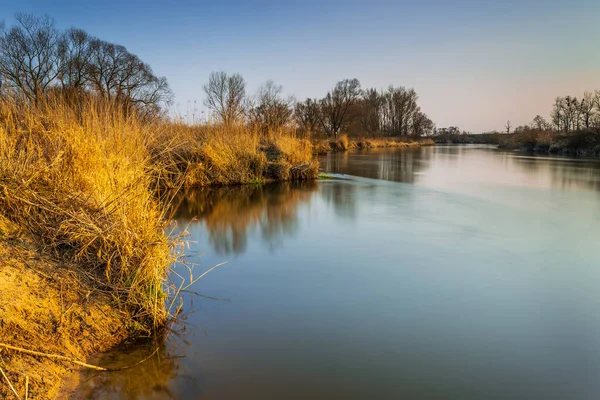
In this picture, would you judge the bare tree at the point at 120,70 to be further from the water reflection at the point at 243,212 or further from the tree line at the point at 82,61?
the water reflection at the point at 243,212

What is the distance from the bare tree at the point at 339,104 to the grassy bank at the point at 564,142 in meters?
17.8

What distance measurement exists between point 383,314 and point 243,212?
4644 millimetres

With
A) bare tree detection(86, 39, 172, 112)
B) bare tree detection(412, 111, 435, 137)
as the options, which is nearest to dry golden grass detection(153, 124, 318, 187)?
bare tree detection(86, 39, 172, 112)

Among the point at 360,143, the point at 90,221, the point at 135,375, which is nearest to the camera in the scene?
the point at 135,375

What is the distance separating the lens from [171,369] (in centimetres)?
228

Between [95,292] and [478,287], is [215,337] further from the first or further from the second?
[478,287]

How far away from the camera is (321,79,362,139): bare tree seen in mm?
42750

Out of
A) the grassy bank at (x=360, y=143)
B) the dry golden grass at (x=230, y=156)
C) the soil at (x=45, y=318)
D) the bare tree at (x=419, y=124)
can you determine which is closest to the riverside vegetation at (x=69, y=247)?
the soil at (x=45, y=318)

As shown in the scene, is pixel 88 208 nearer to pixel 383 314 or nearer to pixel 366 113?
pixel 383 314

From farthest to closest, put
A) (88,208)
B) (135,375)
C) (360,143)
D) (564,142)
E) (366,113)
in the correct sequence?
(366,113) < (360,143) < (564,142) < (88,208) < (135,375)

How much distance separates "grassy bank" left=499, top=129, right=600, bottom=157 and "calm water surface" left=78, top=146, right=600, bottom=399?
2371 centimetres

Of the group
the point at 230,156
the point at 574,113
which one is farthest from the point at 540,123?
the point at 230,156

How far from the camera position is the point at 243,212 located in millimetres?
7285

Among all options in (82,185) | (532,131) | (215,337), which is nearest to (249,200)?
(82,185)
